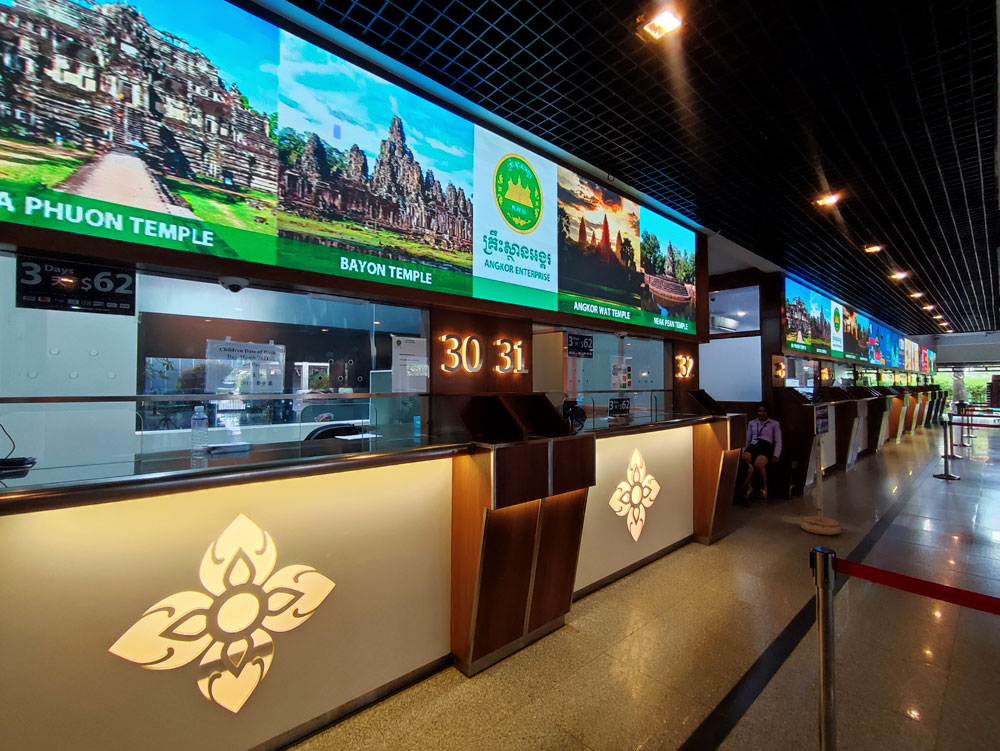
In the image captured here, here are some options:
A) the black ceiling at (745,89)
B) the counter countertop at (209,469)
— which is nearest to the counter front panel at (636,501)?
the counter countertop at (209,469)

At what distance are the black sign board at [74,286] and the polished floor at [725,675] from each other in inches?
89.4

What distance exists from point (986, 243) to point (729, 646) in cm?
759

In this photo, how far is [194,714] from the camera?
1848 millimetres

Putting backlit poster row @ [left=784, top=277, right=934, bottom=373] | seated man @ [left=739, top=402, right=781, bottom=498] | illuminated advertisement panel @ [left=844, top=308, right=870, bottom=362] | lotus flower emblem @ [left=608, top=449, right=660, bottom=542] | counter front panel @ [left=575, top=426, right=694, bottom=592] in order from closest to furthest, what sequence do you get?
counter front panel @ [left=575, top=426, right=694, bottom=592]
lotus flower emblem @ [left=608, top=449, right=660, bottom=542]
seated man @ [left=739, top=402, right=781, bottom=498]
backlit poster row @ [left=784, top=277, right=934, bottom=373]
illuminated advertisement panel @ [left=844, top=308, right=870, bottom=362]

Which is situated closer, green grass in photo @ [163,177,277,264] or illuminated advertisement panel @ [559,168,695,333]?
green grass in photo @ [163,177,277,264]

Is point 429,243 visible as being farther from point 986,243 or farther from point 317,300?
point 986,243

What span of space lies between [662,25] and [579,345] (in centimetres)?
265

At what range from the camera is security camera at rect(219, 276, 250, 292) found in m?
2.21

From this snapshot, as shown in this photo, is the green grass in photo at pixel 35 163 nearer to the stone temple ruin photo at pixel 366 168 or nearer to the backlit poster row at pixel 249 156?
the backlit poster row at pixel 249 156

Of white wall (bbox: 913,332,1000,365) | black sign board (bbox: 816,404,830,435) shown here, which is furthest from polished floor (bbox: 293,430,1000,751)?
white wall (bbox: 913,332,1000,365)

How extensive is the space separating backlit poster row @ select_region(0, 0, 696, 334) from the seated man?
478 cm

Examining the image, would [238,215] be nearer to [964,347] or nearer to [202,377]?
[202,377]

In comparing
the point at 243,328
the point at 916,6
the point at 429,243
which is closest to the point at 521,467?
the point at 429,243

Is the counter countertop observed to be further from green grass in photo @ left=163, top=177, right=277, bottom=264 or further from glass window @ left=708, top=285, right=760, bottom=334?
glass window @ left=708, top=285, right=760, bottom=334
